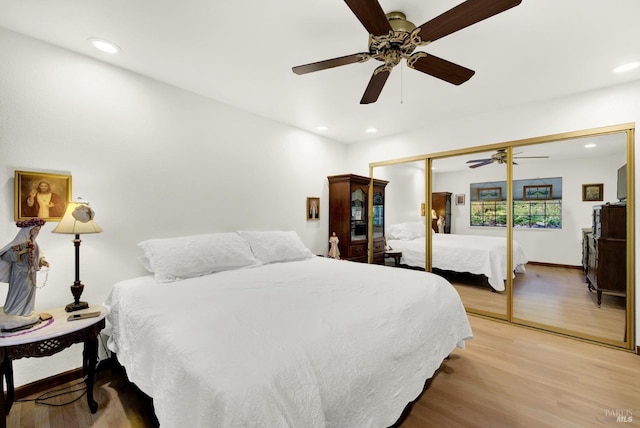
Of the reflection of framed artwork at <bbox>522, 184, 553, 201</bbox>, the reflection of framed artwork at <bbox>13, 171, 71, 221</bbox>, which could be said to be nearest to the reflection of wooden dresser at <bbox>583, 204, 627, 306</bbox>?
the reflection of framed artwork at <bbox>522, 184, 553, 201</bbox>

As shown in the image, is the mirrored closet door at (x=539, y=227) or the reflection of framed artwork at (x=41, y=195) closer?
the reflection of framed artwork at (x=41, y=195)

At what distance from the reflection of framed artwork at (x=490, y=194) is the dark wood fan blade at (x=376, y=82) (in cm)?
210

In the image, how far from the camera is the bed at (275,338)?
39.1 inches

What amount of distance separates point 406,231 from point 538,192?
1.61 m

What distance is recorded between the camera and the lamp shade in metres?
1.83

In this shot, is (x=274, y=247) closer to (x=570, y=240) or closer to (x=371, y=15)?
(x=371, y=15)

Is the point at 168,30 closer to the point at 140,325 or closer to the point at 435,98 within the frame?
the point at 140,325

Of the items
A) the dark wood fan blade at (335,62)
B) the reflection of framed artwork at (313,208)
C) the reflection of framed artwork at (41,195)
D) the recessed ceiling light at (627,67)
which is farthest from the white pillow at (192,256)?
the recessed ceiling light at (627,67)

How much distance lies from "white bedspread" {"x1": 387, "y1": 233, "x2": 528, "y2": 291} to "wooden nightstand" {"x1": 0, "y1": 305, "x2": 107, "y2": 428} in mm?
→ 3536

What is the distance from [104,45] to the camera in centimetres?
203

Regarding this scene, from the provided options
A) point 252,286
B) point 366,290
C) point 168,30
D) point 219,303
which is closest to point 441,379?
point 366,290

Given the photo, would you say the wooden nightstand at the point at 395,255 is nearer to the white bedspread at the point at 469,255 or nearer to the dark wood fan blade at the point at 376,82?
the white bedspread at the point at 469,255
